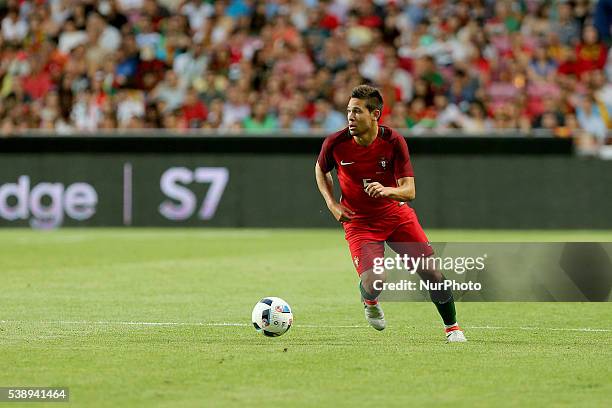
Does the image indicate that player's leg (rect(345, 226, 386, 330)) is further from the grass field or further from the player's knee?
the player's knee

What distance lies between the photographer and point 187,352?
951cm

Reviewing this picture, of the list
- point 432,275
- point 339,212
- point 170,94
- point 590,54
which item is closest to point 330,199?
point 339,212

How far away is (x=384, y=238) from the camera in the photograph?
10578 millimetres

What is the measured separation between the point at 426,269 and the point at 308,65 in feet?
48.9

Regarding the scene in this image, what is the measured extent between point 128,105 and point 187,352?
1575 centimetres

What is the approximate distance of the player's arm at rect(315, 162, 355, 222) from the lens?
34.0 feet

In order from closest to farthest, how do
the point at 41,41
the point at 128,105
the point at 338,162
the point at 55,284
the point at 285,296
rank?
the point at 338,162, the point at 285,296, the point at 55,284, the point at 128,105, the point at 41,41

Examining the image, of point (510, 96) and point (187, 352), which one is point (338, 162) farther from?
point (510, 96)

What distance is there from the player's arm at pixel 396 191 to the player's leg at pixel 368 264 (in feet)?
1.74

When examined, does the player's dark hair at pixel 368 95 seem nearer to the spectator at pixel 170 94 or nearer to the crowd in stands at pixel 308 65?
the crowd in stands at pixel 308 65

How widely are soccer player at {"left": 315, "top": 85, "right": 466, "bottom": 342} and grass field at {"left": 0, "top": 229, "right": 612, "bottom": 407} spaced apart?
459 mm

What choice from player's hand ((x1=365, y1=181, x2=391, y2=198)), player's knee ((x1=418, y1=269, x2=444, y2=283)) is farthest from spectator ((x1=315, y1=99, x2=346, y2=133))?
player's hand ((x1=365, y1=181, x2=391, y2=198))

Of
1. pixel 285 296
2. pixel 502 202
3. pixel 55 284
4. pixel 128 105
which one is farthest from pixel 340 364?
pixel 128 105

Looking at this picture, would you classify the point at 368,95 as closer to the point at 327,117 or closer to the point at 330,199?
the point at 330,199
